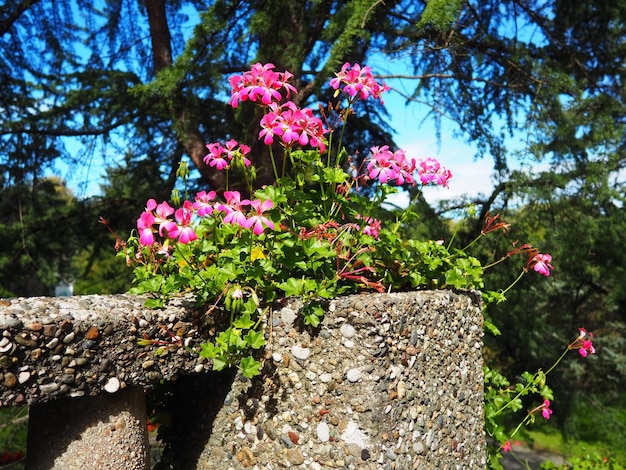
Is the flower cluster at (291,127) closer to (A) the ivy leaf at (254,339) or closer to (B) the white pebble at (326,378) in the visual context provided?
(A) the ivy leaf at (254,339)

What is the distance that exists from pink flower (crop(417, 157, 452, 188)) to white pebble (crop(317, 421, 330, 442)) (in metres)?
0.83

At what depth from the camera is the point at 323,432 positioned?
1.46 meters

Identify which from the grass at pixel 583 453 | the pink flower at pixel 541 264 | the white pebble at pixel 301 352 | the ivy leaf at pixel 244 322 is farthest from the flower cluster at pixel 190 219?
the grass at pixel 583 453

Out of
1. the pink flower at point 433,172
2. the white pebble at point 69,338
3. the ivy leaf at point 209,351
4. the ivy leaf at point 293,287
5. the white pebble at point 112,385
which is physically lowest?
the white pebble at point 112,385

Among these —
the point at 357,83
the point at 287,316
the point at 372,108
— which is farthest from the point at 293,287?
the point at 372,108

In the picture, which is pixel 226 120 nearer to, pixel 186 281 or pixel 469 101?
pixel 469 101

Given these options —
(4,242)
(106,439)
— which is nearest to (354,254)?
(106,439)

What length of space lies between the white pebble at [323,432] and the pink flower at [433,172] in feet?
2.71

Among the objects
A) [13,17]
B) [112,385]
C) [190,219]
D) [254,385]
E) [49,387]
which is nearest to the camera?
[49,387]

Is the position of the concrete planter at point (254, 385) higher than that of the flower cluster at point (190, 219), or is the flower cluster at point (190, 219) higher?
the flower cluster at point (190, 219)

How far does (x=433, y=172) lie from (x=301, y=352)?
760mm

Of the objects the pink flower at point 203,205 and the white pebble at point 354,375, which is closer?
the white pebble at point 354,375

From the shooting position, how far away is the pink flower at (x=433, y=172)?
Result: 1837 mm

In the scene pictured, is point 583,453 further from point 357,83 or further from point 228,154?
point 228,154
